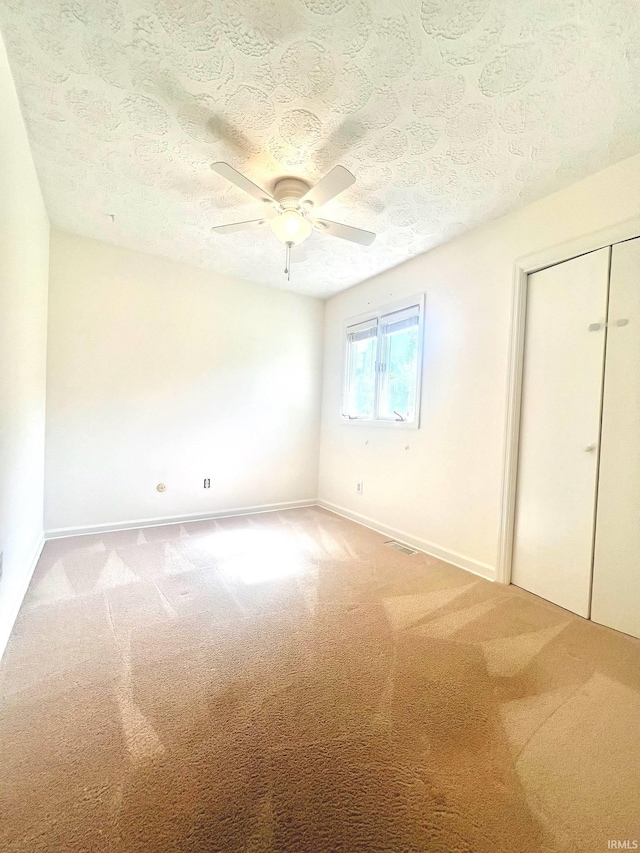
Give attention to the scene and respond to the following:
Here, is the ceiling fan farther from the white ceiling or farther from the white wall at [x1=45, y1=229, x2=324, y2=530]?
the white wall at [x1=45, y1=229, x2=324, y2=530]

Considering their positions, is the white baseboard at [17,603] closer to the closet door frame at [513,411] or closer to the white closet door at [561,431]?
the closet door frame at [513,411]

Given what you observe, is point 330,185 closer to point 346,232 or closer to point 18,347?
point 346,232

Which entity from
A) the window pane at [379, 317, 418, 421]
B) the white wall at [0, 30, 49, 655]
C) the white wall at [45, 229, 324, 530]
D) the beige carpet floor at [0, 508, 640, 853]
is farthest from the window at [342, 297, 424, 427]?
the white wall at [0, 30, 49, 655]

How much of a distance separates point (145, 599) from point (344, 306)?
3464 mm

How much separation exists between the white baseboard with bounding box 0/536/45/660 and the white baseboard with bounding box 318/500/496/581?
275 centimetres

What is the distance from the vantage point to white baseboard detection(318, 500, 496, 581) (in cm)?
252

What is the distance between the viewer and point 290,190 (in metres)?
2.09

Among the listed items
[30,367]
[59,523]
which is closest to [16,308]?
[30,367]

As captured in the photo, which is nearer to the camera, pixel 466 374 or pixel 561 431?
pixel 561 431

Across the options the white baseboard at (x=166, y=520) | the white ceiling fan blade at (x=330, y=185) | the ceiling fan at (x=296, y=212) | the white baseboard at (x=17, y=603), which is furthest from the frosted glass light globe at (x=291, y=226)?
the white baseboard at (x=166, y=520)

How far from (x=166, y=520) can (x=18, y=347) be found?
2.13 m

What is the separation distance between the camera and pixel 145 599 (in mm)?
2076

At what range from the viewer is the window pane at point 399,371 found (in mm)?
3234

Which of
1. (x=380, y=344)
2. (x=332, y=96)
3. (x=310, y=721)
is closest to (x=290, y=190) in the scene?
(x=332, y=96)
